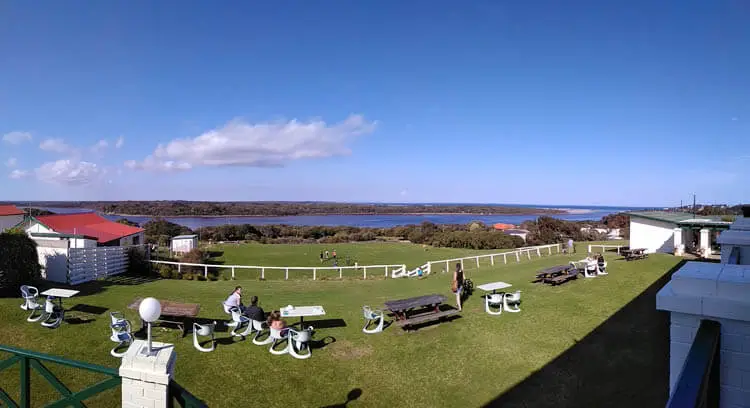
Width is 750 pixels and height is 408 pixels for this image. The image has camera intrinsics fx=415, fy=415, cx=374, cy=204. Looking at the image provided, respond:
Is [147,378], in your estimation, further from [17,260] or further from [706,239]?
[706,239]

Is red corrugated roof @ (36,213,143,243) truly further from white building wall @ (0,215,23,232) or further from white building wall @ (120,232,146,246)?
white building wall @ (0,215,23,232)

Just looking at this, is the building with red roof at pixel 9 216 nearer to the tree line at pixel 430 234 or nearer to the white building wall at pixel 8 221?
the white building wall at pixel 8 221

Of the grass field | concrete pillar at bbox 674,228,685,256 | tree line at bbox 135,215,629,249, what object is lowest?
tree line at bbox 135,215,629,249

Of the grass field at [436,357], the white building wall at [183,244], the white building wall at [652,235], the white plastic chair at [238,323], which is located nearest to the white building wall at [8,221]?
the white building wall at [183,244]

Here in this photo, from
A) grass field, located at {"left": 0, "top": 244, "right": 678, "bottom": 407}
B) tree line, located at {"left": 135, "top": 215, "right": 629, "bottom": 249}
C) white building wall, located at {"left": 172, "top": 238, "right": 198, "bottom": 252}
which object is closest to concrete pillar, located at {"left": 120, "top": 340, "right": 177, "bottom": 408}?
grass field, located at {"left": 0, "top": 244, "right": 678, "bottom": 407}

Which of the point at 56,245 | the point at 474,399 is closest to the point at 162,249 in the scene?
the point at 56,245

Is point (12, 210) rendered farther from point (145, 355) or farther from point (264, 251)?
point (145, 355)
